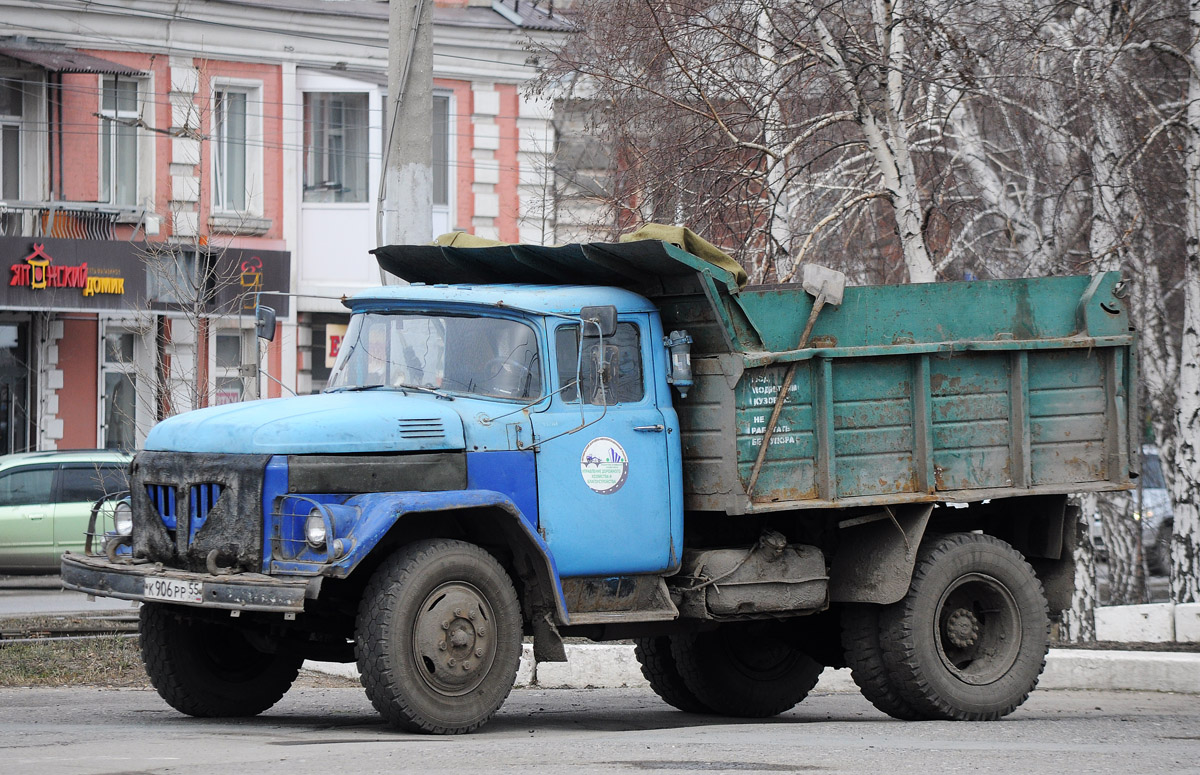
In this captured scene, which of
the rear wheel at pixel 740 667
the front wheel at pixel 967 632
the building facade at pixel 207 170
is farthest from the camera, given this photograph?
the building facade at pixel 207 170

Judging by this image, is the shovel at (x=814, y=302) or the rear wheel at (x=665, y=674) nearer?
the shovel at (x=814, y=302)

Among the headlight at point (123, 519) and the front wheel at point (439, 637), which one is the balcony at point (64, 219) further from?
the front wheel at point (439, 637)

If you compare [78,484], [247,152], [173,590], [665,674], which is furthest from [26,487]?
[173,590]

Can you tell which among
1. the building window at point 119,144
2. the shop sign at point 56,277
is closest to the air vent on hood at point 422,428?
the shop sign at point 56,277

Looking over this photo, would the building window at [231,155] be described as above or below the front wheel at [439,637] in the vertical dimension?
above

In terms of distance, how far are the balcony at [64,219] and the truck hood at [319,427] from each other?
52.6 feet

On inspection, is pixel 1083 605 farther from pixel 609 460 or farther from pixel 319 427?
pixel 319 427

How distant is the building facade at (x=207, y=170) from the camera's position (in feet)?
77.8

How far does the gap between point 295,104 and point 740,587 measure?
18.4 m

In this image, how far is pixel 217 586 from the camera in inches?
310

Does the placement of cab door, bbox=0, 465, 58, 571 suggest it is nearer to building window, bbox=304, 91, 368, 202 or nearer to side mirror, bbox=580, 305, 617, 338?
building window, bbox=304, 91, 368, 202

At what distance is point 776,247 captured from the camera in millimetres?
14578

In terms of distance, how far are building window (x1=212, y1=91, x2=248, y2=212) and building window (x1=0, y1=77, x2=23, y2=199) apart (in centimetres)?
283

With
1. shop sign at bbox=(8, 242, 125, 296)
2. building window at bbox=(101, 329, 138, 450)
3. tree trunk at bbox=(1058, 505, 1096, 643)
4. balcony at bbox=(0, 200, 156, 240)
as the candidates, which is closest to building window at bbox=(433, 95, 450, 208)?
balcony at bbox=(0, 200, 156, 240)
